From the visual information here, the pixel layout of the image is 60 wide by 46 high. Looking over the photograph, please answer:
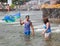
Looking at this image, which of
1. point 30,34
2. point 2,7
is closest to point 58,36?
point 30,34

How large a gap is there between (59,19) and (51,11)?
1.53m

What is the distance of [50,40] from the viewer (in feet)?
52.5

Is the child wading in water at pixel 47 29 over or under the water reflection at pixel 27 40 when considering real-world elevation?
over

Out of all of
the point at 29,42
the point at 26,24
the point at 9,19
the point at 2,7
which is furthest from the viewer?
the point at 2,7

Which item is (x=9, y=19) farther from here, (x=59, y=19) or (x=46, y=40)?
(x=59, y=19)

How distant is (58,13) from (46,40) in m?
16.4

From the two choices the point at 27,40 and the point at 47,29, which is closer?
the point at 47,29

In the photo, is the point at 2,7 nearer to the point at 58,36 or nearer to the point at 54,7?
the point at 54,7

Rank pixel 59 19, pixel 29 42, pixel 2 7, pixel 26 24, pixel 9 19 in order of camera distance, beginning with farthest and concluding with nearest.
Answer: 1. pixel 2 7
2. pixel 59 19
3. pixel 9 19
4. pixel 26 24
5. pixel 29 42

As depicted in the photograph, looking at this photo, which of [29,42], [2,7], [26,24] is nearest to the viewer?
[29,42]

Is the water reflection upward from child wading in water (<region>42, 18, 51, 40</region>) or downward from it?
downward

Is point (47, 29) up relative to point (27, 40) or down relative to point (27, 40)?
up

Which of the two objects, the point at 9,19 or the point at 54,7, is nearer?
the point at 9,19

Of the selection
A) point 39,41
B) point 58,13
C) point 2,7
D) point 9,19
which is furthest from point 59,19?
point 2,7
